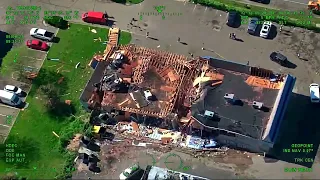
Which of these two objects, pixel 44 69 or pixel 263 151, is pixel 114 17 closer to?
pixel 44 69

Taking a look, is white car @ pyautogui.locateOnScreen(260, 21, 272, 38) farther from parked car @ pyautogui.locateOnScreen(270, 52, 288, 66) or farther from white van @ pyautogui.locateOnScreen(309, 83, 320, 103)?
white van @ pyautogui.locateOnScreen(309, 83, 320, 103)

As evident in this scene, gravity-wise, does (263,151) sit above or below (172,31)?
below

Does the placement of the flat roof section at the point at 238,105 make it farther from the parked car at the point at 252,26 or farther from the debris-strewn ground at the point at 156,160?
the parked car at the point at 252,26

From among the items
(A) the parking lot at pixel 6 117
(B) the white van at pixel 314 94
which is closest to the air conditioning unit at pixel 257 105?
(B) the white van at pixel 314 94

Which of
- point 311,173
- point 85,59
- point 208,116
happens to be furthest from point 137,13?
point 311,173

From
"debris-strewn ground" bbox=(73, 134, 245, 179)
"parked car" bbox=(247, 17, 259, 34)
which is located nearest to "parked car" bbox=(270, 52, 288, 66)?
"parked car" bbox=(247, 17, 259, 34)
